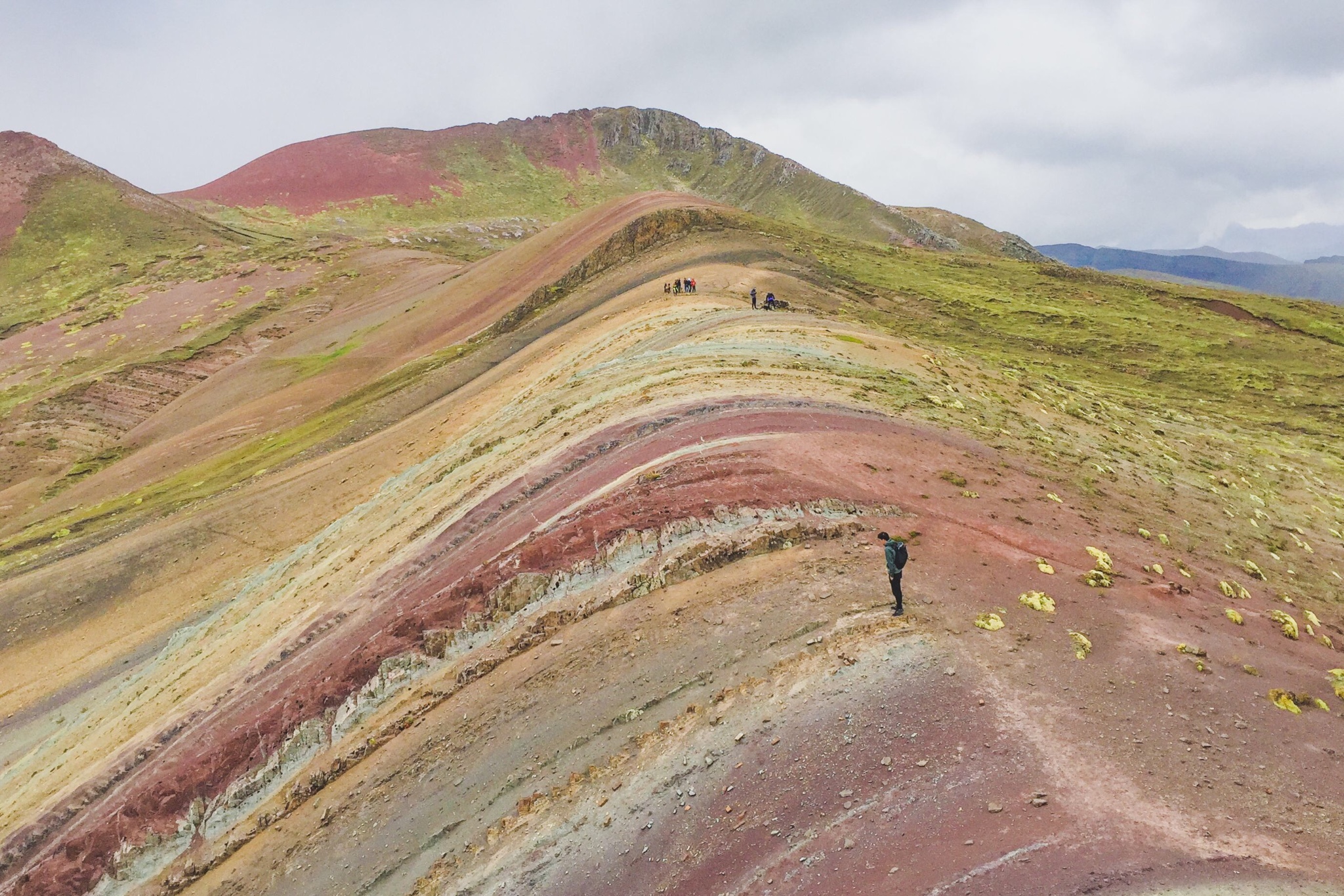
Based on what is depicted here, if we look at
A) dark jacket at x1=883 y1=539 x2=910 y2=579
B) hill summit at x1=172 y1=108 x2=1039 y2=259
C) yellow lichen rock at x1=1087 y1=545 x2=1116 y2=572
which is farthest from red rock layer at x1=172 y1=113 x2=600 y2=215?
yellow lichen rock at x1=1087 y1=545 x2=1116 y2=572

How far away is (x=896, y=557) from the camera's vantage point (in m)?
11.2

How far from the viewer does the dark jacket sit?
1116 cm

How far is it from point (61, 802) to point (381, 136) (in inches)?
5486

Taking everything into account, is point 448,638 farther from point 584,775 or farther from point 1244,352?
point 1244,352

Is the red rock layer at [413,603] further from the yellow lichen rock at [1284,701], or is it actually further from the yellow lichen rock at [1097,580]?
the yellow lichen rock at [1284,701]

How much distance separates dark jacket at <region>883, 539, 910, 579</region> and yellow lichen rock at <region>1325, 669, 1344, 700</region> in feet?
23.4

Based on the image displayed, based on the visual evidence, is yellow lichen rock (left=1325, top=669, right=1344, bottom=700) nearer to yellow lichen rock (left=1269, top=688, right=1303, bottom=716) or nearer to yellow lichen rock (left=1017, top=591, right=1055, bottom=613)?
yellow lichen rock (left=1269, top=688, right=1303, bottom=716)

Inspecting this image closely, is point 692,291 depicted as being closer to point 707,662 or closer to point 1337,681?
point 707,662

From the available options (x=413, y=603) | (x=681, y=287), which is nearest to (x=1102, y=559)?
(x=413, y=603)

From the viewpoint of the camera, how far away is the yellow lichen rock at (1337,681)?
10.8m

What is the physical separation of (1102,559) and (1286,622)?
335 cm

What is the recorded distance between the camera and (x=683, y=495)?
49.3ft

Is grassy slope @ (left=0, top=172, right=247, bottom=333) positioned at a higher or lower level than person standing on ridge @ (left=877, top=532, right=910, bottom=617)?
higher

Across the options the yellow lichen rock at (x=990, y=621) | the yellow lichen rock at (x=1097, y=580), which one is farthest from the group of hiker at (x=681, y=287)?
the yellow lichen rock at (x=990, y=621)
